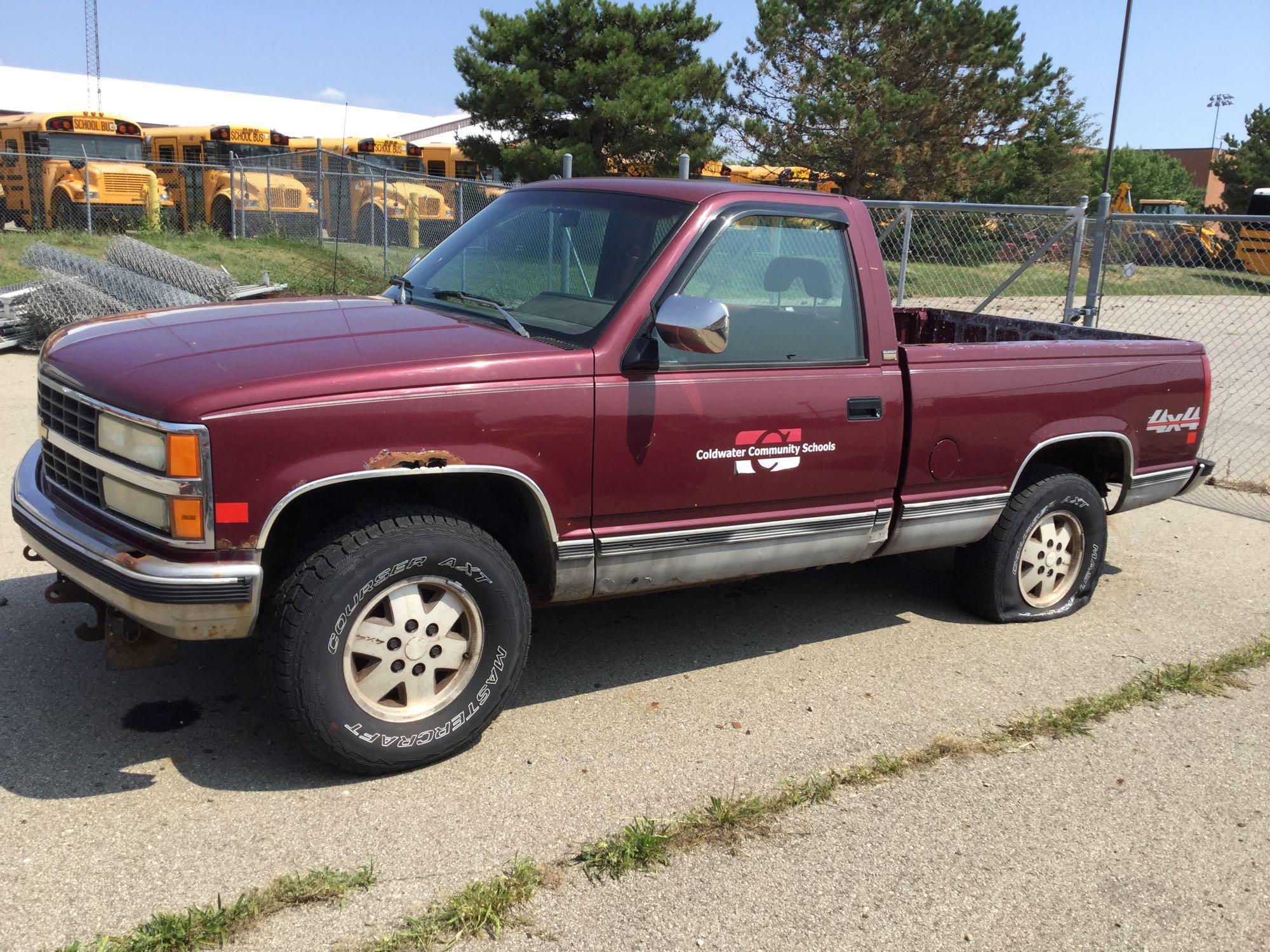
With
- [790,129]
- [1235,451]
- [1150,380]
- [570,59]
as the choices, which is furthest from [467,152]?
[1150,380]

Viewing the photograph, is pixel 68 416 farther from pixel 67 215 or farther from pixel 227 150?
pixel 227 150

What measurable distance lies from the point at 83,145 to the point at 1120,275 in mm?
20811

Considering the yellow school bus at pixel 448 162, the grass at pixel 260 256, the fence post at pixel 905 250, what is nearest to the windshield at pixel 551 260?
the fence post at pixel 905 250

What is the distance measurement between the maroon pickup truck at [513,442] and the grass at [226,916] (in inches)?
21.6

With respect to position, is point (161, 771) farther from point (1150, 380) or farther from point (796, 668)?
point (1150, 380)

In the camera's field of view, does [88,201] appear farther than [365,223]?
No

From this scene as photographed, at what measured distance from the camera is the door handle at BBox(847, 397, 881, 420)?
446cm

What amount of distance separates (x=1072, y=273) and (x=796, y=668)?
16.8 feet

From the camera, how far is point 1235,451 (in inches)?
394

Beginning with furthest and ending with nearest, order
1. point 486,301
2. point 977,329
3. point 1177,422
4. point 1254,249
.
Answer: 1. point 1254,249
2. point 977,329
3. point 1177,422
4. point 486,301

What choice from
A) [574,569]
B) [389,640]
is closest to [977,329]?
[574,569]

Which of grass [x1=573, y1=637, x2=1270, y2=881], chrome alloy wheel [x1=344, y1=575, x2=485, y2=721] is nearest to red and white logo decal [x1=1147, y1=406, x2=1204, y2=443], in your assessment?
grass [x1=573, y1=637, x2=1270, y2=881]

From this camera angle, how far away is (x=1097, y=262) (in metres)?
8.25

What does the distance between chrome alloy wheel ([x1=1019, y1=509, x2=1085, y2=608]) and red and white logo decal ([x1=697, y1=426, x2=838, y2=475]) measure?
161cm
